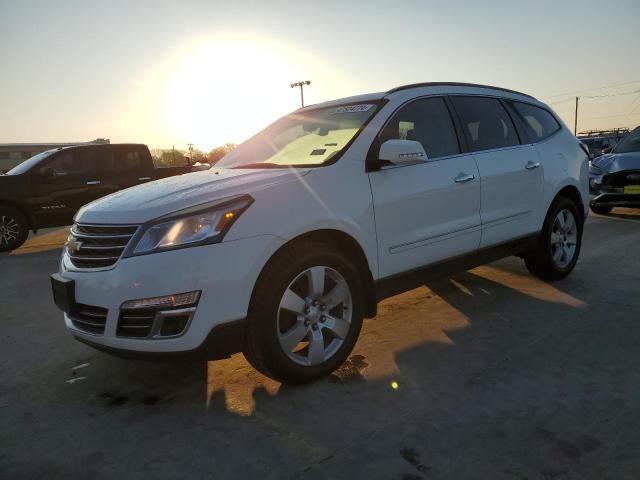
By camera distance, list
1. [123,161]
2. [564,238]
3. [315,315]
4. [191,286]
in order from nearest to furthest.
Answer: [191,286]
[315,315]
[564,238]
[123,161]

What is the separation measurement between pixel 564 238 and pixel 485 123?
1.54 meters

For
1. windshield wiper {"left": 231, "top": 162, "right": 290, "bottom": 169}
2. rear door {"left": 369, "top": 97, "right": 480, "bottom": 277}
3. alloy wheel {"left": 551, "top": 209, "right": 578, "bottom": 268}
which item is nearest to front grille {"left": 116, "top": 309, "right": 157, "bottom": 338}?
windshield wiper {"left": 231, "top": 162, "right": 290, "bottom": 169}

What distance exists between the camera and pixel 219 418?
2.46m

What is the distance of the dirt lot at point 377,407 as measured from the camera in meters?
2.07

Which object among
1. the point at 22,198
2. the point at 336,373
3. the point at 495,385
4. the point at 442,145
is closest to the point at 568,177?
the point at 442,145

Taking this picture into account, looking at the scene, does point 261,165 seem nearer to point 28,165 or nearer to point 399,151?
point 399,151

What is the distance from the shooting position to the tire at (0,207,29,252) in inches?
318

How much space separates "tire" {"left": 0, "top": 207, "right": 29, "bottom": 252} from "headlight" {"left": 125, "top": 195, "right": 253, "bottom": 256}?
7178 millimetres

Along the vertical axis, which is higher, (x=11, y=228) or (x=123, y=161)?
(x=123, y=161)

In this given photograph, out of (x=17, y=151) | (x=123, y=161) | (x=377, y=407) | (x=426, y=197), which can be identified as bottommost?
(x=377, y=407)

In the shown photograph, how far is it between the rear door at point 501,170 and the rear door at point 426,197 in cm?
15

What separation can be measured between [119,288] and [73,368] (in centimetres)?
120

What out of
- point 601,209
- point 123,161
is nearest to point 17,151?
point 123,161

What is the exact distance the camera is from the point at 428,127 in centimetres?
351
